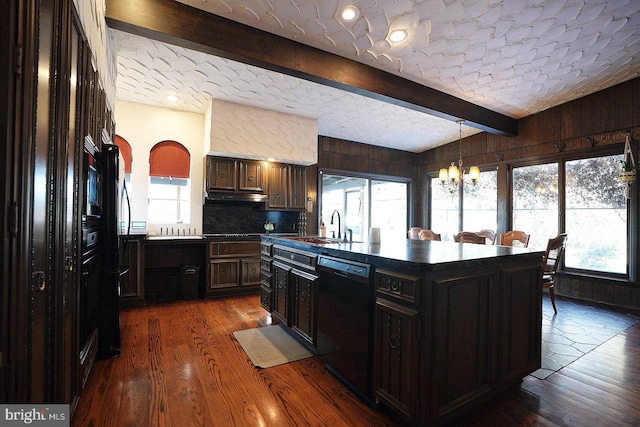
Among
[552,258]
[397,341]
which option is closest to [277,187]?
[397,341]

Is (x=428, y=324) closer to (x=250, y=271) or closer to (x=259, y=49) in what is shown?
(x=259, y=49)

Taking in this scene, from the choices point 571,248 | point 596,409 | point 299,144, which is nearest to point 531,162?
point 571,248

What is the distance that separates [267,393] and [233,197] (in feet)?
10.9

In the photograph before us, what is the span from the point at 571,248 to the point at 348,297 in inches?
183

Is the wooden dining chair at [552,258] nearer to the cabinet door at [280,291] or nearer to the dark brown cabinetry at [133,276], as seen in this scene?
the cabinet door at [280,291]

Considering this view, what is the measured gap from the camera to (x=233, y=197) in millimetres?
4809

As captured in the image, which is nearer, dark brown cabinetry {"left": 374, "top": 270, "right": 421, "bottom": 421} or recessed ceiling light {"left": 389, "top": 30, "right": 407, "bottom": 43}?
dark brown cabinetry {"left": 374, "top": 270, "right": 421, "bottom": 421}

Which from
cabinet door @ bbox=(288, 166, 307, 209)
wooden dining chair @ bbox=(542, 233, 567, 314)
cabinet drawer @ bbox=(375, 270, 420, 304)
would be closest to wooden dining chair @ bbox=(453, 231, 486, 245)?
wooden dining chair @ bbox=(542, 233, 567, 314)

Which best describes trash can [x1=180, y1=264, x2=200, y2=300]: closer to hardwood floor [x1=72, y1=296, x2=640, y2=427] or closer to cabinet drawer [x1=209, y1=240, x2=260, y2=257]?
cabinet drawer [x1=209, y1=240, x2=260, y2=257]

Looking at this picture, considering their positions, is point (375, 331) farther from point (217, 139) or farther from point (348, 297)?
point (217, 139)

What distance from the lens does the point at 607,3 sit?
2.68m

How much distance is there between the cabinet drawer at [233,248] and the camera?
14.5ft

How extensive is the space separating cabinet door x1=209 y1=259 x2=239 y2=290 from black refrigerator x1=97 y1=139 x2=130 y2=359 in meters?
1.82

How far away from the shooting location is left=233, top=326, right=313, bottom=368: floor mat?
2.51 m
